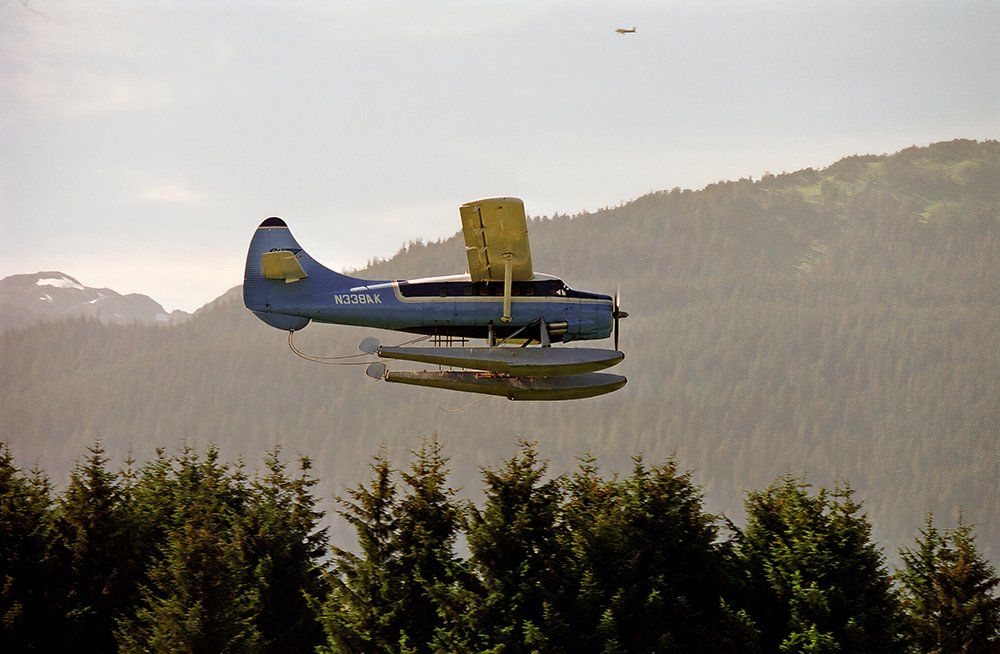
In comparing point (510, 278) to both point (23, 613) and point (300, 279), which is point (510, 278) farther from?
point (23, 613)

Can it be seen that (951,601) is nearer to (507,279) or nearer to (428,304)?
(507,279)

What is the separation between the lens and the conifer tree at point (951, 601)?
5869 centimetres

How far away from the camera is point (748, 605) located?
54.0 meters

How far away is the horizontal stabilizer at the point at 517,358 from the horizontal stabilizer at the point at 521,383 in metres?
0.79

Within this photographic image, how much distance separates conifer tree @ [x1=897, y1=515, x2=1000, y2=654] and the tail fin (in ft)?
89.7

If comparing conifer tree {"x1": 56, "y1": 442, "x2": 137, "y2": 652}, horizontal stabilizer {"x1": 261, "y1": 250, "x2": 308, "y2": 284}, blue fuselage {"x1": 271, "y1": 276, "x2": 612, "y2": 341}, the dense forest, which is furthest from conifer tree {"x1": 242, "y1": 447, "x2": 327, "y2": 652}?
horizontal stabilizer {"x1": 261, "y1": 250, "x2": 308, "y2": 284}

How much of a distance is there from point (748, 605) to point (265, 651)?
19.1 metres

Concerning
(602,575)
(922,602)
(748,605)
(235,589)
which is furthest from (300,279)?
(922,602)

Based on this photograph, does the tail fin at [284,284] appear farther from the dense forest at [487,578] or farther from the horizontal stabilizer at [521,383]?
the dense forest at [487,578]

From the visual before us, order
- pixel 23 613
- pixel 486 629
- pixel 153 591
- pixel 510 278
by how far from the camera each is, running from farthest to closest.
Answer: pixel 153 591 → pixel 23 613 → pixel 486 629 → pixel 510 278

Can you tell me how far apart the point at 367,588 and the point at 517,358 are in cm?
1409

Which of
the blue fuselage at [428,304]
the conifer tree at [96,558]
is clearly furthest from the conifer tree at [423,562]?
the conifer tree at [96,558]

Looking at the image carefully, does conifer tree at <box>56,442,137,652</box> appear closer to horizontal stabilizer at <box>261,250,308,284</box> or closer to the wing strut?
horizontal stabilizer at <box>261,250,308,284</box>

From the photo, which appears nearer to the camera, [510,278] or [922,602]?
[510,278]
